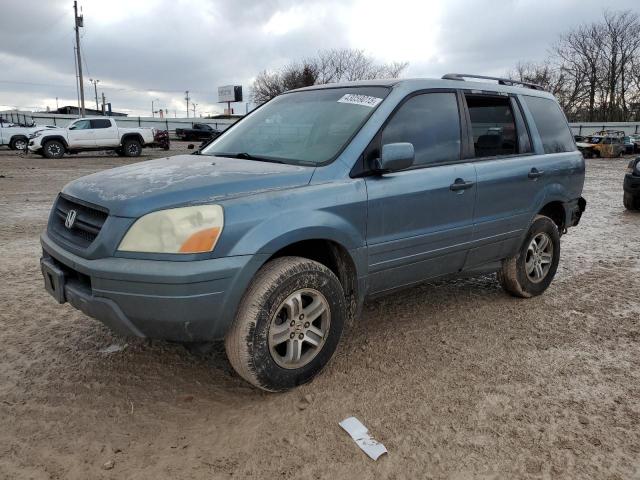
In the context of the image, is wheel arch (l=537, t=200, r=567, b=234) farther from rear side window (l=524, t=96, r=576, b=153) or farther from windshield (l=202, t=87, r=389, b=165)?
windshield (l=202, t=87, r=389, b=165)

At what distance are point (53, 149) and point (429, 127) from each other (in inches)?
835

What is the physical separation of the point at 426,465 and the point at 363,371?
0.91 m

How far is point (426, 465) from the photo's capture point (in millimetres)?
2350

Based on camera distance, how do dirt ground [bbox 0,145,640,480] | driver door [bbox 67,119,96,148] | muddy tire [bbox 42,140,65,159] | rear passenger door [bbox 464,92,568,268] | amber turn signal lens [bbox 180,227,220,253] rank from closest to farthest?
dirt ground [bbox 0,145,640,480] < amber turn signal lens [bbox 180,227,220,253] < rear passenger door [bbox 464,92,568,268] < muddy tire [bbox 42,140,65,159] < driver door [bbox 67,119,96,148]

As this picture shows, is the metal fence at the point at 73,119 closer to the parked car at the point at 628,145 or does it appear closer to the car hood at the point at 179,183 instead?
the parked car at the point at 628,145

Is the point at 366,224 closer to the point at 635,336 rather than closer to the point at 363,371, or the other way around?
the point at 363,371

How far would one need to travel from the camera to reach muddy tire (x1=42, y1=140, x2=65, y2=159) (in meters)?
21.0

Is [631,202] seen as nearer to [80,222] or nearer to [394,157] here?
[394,157]

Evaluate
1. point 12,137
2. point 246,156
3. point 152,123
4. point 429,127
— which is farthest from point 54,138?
point 152,123

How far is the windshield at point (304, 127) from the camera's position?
3256 mm

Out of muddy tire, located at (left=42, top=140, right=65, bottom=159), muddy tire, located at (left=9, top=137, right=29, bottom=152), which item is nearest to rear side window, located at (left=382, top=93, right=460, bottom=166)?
muddy tire, located at (left=42, top=140, right=65, bottom=159)

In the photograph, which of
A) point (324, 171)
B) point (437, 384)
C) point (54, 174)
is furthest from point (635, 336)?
point (54, 174)

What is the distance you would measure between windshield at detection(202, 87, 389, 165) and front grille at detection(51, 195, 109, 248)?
3.48 feet

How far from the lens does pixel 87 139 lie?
70.5 feet
